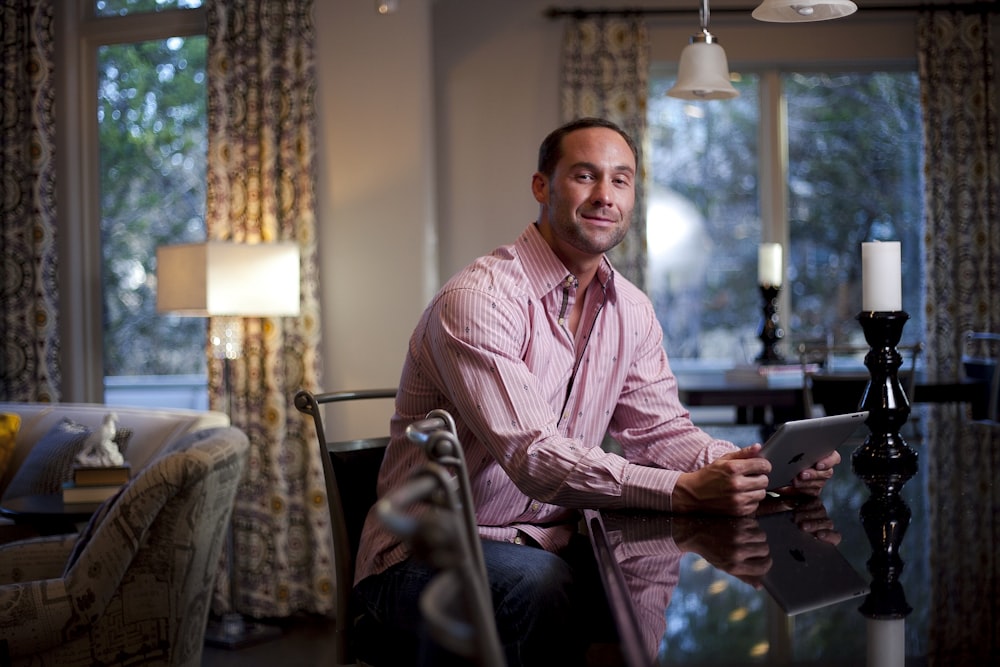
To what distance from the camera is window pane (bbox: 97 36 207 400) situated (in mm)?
4977

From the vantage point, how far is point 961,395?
12.0ft

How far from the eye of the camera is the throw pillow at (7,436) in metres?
3.90

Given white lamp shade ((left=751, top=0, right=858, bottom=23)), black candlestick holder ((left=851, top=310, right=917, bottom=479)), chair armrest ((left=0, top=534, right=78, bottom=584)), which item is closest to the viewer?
black candlestick holder ((left=851, top=310, right=917, bottom=479))

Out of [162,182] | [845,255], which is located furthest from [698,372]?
[162,182]

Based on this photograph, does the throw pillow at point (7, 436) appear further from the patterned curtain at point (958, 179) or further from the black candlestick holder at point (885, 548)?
the patterned curtain at point (958, 179)

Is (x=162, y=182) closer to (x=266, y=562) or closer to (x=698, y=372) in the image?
(x=266, y=562)

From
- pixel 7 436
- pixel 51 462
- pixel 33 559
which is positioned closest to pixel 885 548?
pixel 33 559

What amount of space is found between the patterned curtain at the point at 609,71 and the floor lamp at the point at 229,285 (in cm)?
190

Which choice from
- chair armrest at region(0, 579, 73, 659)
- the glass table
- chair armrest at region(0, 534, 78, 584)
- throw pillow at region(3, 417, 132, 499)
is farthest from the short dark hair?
throw pillow at region(3, 417, 132, 499)

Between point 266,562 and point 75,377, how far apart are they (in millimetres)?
1395

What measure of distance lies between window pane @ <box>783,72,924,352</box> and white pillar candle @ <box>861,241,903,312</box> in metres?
3.98

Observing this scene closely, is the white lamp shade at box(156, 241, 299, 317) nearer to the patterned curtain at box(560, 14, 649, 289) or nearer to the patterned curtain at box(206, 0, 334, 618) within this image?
the patterned curtain at box(206, 0, 334, 618)

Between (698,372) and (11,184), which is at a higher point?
(11,184)

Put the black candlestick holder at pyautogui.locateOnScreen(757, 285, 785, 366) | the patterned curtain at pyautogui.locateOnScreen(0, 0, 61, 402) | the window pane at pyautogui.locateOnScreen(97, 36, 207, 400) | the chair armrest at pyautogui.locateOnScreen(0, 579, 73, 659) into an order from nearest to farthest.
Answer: the chair armrest at pyautogui.locateOnScreen(0, 579, 73, 659) < the black candlestick holder at pyautogui.locateOnScreen(757, 285, 785, 366) < the patterned curtain at pyautogui.locateOnScreen(0, 0, 61, 402) < the window pane at pyautogui.locateOnScreen(97, 36, 207, 400)
